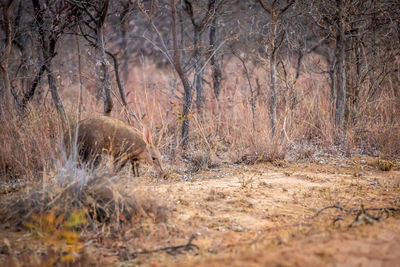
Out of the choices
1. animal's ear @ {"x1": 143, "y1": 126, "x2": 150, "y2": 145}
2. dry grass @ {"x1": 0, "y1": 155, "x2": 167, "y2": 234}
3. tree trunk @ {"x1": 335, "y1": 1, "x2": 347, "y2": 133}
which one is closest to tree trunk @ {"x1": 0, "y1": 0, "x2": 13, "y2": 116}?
animal's ear @ {"x1": 143, "y1": 126, "x2": 150, "y2": 145}

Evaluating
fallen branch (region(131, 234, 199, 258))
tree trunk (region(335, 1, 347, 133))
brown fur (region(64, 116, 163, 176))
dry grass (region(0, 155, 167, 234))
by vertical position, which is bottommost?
fallen branch (region(131, 234, 199, 258))

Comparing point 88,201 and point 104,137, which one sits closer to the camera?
point 88,201

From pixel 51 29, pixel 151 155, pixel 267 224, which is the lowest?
pixel 267 224

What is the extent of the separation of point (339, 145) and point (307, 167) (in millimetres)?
1318

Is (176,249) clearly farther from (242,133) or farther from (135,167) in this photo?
(242,133)

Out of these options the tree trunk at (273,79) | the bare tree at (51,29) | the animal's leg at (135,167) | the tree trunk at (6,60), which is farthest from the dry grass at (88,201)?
the tree trunk at (273,79)

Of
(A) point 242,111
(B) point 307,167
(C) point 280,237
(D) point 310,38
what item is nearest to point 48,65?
(A) point 242,111

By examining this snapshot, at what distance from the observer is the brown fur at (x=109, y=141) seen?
13.5 feet

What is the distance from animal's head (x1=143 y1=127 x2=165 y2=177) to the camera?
4.61 meters

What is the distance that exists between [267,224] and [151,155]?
1.89m

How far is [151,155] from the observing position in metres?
4.76

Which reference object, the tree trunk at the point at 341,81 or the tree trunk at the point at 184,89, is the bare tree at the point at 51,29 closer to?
the tree trunk at the point at 184,89

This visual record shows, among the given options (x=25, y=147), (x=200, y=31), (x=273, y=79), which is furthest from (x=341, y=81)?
(x=25, y=147)

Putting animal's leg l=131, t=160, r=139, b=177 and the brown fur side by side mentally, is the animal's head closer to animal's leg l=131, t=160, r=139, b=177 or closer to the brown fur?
the brown fur
